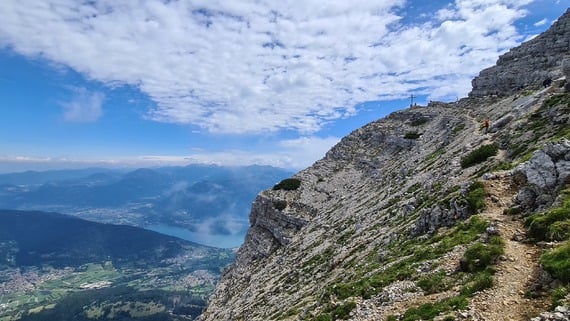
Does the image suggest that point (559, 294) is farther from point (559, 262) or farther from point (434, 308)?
point (434, 308)

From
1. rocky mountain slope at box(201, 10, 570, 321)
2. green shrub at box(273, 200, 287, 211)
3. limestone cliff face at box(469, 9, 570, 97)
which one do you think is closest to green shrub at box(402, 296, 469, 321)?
rocky mountain slope at box(201, 10, 570, 321)

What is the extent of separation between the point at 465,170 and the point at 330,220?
24044mm

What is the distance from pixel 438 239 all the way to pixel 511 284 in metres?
7.14

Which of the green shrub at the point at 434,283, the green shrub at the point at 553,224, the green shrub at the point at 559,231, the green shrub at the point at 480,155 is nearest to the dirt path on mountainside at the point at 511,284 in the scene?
the green shrub at the point at 553,224

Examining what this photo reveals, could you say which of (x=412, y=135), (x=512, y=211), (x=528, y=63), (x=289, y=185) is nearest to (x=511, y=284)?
(x=512, y=211)

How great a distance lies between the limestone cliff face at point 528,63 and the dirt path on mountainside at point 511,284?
6548 centimetres

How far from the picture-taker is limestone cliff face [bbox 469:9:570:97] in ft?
251

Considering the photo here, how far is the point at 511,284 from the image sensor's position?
51.1 ft

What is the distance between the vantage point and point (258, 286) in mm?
45688

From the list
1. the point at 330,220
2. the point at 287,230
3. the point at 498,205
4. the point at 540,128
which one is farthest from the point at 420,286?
the point at 287,230

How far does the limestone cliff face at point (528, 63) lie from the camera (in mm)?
76613

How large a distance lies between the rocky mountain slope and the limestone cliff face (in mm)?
23063

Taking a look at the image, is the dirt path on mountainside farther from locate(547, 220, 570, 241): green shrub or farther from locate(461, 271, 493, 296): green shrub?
locate(547, 220, 570, 241): green shrub

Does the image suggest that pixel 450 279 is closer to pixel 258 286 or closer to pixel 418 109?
pixel 258 286
